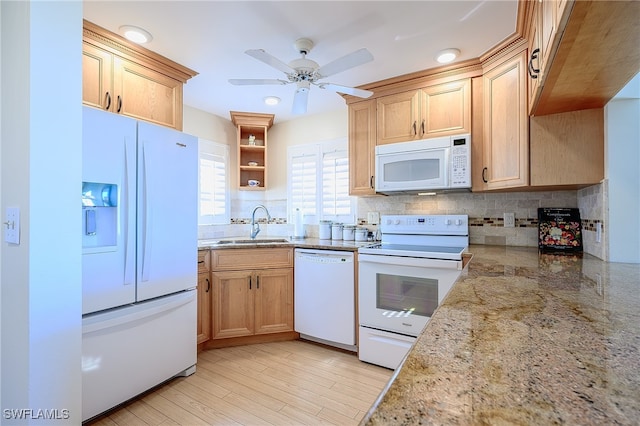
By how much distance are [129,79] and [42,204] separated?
1.37m

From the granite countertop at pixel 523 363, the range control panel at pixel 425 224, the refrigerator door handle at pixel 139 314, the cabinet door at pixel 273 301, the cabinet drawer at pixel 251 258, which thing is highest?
the range control panel at pixel 425 224

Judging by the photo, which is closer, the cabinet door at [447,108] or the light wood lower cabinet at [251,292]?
the cabinet door at [447,108]

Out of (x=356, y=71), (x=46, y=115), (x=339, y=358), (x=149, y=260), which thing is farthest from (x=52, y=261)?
(x=356, y=71)

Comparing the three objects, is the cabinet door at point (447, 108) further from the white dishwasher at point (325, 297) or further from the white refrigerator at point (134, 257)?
the white refrigerator at point (134, 257)

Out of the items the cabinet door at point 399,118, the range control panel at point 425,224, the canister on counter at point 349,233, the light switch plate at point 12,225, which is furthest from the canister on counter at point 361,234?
the light switch plate at point 12,225

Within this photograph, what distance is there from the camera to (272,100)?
9.68ft

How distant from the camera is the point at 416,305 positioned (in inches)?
87.0

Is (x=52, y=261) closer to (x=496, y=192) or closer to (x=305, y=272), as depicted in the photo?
(x=305, y=272)

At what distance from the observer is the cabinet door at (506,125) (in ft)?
6.50

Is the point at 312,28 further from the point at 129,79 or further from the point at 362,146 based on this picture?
the point at 129,79

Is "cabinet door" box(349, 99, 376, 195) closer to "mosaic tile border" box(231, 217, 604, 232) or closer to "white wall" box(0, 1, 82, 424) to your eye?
"mosaic tile border" box(231, 217, 604, 232)

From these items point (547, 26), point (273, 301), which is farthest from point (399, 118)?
point (273, 301)

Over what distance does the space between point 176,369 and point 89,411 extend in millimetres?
524

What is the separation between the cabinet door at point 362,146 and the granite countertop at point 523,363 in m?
1.86
